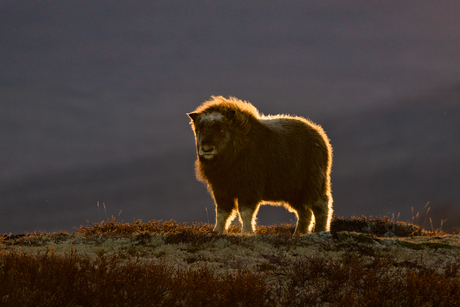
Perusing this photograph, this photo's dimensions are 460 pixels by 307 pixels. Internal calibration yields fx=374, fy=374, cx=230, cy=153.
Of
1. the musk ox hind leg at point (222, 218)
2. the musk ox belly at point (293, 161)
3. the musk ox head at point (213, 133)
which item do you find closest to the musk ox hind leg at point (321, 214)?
the musk ox belly at point (293, 161)

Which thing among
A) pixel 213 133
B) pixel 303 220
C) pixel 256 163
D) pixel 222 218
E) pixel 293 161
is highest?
pixel 213 133

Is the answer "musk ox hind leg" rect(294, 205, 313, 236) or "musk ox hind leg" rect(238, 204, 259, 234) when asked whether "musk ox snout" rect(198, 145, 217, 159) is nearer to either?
"musk ox hind leg" rect(238, 204, 259, 234)

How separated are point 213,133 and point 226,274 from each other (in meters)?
4.71

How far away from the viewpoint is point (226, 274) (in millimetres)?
5883

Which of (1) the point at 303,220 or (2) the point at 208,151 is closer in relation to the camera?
(2) the point at 208,151

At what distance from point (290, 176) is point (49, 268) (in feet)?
24.0

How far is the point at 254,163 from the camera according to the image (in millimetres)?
10406

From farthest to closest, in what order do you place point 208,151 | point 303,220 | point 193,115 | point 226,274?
point 303,220, point 193,115, point 208,151, point 226,274

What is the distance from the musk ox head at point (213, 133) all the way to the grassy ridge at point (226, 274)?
86.7 inches

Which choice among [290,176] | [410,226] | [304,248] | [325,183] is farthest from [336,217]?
[304,248]

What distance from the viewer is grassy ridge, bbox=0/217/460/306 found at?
182 inches

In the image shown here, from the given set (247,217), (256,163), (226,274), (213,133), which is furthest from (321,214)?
(226,274)

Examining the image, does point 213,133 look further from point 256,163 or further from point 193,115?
point 256,163

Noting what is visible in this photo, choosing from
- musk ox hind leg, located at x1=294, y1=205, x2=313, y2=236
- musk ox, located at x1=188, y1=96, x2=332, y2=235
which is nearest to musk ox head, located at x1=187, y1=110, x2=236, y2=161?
musk ox, located at x1=188, y1=96, x2=332, y2=235
